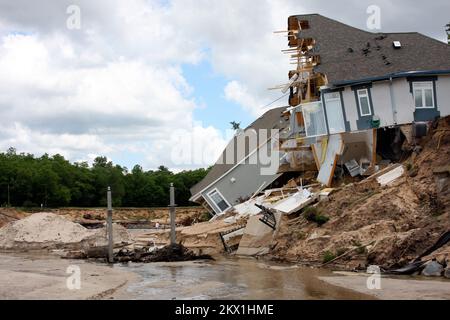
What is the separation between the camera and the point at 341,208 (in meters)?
33.3

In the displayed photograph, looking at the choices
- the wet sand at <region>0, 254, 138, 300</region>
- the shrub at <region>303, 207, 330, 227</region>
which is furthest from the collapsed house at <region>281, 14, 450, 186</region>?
the wet sand at <region>0, 254, 138, 300</region>

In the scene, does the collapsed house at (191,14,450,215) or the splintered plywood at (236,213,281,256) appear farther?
the collapsed house at (191,14,450,215)

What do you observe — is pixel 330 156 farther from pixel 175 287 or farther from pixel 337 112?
pixel 175 287

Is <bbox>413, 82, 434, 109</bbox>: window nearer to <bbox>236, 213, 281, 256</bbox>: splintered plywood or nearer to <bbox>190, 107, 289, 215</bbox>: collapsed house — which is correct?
<bbox>236, 213, 281, 256</bbox>: splintered plywood

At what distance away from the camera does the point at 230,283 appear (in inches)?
923

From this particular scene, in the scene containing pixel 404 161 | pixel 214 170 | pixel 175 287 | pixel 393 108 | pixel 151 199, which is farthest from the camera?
pixel 151 199

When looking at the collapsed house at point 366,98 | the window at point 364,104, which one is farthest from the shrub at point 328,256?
the window at point 364,104

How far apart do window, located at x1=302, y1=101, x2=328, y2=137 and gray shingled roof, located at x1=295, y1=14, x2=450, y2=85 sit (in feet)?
7.09

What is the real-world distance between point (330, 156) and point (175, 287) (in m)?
21.2

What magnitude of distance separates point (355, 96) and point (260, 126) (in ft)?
63.8

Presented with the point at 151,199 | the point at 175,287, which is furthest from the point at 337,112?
the point at 151,199

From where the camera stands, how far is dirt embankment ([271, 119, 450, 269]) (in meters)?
26.6

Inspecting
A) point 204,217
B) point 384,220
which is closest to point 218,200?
point 204,217

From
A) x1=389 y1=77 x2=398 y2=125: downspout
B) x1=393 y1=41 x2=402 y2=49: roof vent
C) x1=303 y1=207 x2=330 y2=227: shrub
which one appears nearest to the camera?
x1=303 y1=207 x2=330 y2=227: shrub
